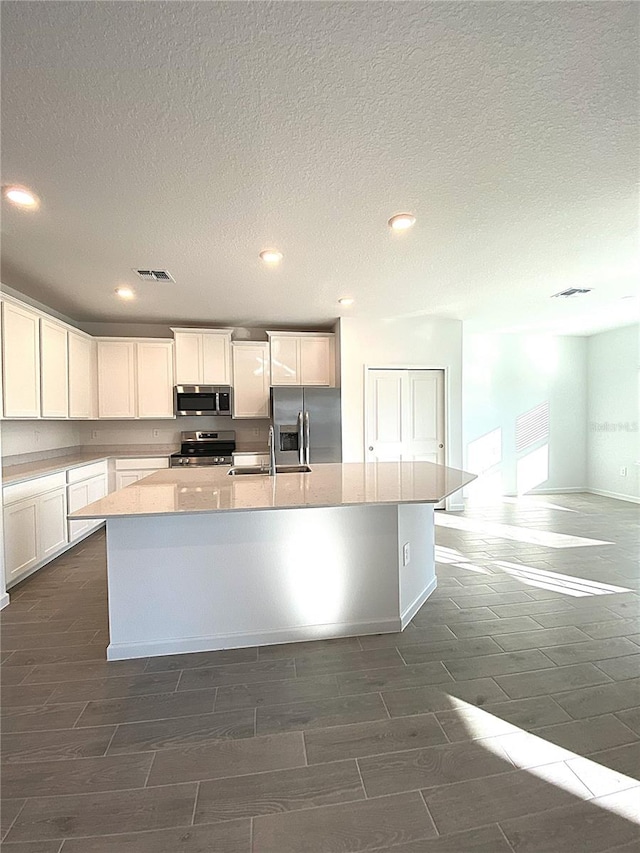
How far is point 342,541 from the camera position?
2.39 meters

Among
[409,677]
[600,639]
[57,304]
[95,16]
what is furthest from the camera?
[57,304]

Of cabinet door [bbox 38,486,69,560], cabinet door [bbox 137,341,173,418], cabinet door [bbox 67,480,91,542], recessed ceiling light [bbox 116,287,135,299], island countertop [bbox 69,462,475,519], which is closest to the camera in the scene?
island countertop [bbox 69,462,475,519]

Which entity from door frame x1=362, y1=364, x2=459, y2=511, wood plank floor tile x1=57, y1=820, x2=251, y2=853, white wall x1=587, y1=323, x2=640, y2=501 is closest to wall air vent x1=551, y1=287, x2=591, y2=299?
door frame x1=362, y1=364, x2=459, y2=511

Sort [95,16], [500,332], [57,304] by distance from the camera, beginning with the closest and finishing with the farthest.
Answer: [95,16], [57,304], [500,332]

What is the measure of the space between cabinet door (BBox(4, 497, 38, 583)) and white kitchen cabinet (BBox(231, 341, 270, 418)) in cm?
265

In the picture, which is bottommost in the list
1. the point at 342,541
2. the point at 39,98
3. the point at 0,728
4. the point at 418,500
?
the point at 0,728

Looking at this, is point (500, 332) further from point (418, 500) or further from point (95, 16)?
point (95, 16)

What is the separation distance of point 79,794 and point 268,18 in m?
2.75

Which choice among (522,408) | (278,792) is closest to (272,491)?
(278,792)

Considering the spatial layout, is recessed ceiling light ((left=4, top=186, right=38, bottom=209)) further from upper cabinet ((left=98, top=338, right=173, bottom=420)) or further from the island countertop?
upper cabinet ((left=98, top=338, right=173, bottom=420))

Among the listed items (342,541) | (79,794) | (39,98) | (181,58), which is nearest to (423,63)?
(181,58)

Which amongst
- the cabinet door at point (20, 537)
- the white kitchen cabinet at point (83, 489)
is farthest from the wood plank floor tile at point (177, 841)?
the white kitchen cabinet at point (83, 489)

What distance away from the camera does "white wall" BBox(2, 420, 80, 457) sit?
3.68m

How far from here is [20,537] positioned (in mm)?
3109
